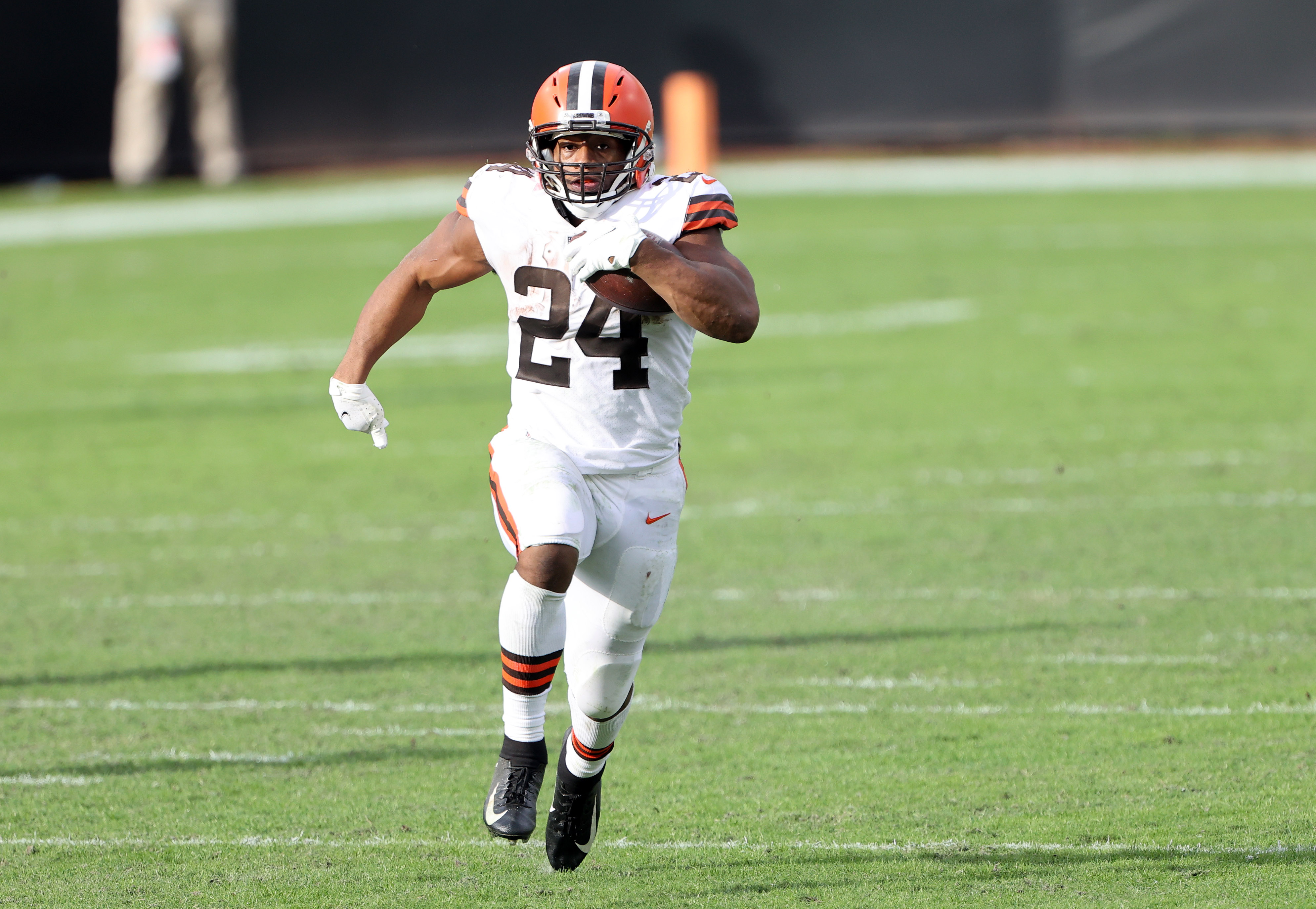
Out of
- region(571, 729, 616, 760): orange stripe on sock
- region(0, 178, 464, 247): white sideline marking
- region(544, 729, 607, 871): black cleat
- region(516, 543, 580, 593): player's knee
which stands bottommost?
region(0, 178, 464, 247): white sideline marking

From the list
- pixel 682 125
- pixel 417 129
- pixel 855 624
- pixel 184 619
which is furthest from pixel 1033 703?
pixel 417 129

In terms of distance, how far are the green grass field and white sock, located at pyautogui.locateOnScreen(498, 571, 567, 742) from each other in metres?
0.43

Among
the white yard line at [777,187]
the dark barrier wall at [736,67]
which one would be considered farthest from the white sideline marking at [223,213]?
the dark barrier wall at [736,67]

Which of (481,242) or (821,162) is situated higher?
(481,242)

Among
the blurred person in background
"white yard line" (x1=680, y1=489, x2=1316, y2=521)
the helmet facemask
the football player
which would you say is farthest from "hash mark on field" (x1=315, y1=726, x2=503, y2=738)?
the blurred person in background

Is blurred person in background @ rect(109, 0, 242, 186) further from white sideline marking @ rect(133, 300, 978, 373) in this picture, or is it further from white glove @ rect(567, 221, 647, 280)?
white glove @ rect(567, 221, 647, 280)

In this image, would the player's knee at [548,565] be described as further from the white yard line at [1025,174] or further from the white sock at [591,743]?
the white yard line at [1025,174]

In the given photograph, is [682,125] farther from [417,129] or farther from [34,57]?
[34,57]

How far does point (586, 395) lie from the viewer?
4.69m

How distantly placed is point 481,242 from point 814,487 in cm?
510

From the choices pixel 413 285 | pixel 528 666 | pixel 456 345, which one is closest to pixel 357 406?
pixel 413 285

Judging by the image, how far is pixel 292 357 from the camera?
13828 millimetres

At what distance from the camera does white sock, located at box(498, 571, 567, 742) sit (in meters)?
4.44

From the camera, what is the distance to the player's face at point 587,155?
183 inches
